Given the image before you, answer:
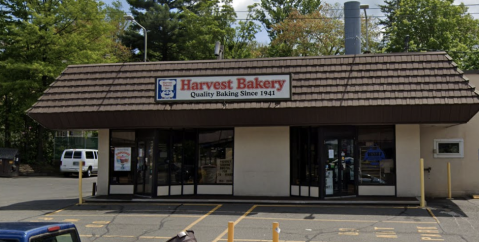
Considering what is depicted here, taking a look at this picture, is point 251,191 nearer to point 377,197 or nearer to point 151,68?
point 377,197

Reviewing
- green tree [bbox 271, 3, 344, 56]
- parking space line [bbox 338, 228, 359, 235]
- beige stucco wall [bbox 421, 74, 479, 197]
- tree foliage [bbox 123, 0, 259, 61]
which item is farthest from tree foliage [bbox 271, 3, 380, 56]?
parking space line [bbox 338, 228, 359, 235]

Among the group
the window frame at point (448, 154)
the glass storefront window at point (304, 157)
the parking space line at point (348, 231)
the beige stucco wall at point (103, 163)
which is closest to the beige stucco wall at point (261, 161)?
the glass storefront window at point (304, 157)

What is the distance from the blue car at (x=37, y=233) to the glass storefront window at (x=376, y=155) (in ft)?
40.9

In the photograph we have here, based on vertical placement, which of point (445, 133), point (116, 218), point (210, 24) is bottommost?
point (116, 218)

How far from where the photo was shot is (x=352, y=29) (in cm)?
2419

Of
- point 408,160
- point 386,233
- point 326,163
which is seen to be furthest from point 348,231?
point 408,160

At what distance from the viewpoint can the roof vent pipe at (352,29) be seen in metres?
22.7

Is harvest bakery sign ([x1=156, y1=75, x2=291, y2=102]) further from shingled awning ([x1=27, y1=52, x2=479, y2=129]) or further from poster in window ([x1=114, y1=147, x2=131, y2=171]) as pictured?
poster in window ([x1=114, y1=147, x2=131, y2=171])

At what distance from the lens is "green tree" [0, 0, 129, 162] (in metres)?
32.3

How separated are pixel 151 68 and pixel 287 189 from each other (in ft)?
21.1

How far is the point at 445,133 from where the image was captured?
17156mm

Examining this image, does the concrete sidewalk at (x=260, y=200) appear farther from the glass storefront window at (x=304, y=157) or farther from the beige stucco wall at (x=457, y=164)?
the beige stucco wall at (x=457, y=164)

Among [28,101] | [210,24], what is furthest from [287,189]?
[210,24]

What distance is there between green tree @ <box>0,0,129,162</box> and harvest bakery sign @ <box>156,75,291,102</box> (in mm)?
19066
